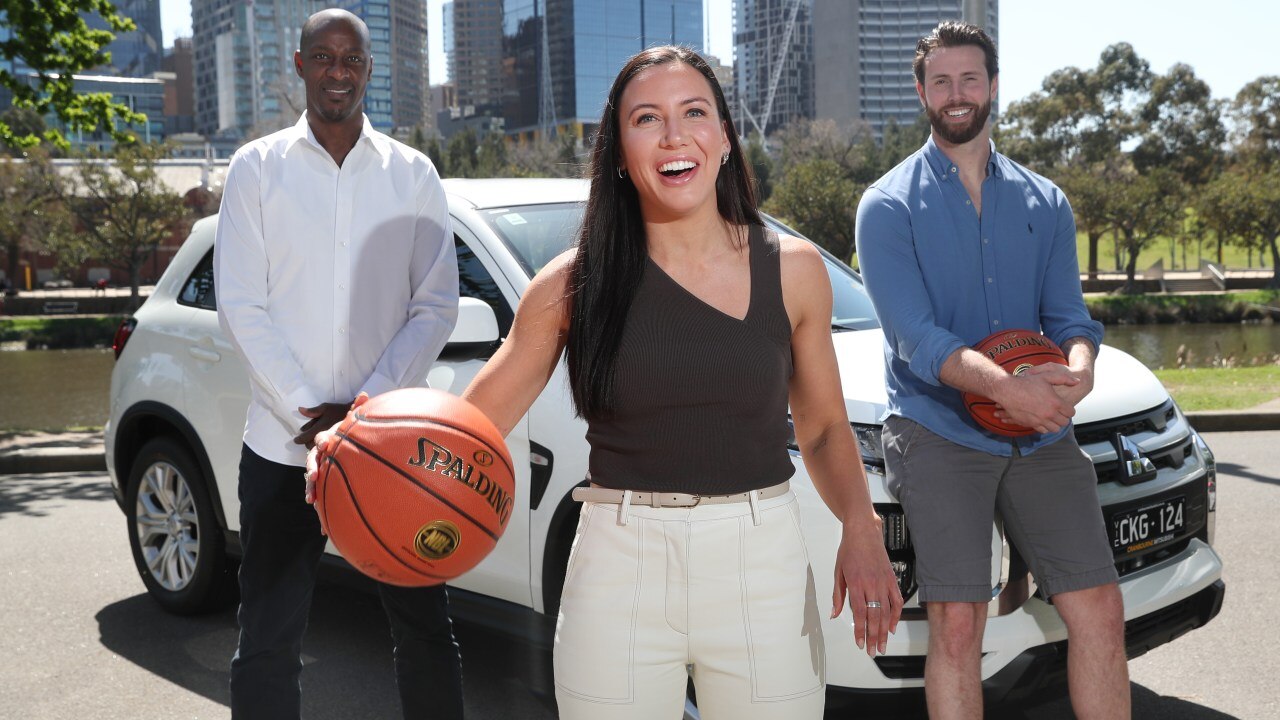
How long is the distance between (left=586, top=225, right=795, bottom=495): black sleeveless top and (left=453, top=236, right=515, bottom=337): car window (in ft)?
6.23

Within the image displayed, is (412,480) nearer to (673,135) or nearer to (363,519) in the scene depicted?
(363,519)

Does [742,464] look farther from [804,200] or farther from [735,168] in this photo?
[804,200]

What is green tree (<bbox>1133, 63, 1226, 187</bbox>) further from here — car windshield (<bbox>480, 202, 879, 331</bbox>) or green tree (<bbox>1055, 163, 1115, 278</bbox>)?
car windshield (<bbox>480, 202, 879, 331</bbox>)

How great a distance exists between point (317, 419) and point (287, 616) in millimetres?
560

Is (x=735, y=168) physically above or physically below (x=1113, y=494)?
above

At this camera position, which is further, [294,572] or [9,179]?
[9,179]

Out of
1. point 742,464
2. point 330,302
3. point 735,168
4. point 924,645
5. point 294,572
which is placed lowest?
point 924,645

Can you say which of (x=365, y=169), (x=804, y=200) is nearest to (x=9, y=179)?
(x=804, y=200)

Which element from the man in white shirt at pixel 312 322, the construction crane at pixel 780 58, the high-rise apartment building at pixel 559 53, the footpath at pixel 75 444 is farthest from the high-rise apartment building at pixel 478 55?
the man in white shirt at pixel 312 322

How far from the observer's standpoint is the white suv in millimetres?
3482

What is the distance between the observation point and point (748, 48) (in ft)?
497

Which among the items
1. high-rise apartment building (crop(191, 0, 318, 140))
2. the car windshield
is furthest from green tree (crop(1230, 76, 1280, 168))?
high-rise apartment building (crop(191, 0, 318, 140))

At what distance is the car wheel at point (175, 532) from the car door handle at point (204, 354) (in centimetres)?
47

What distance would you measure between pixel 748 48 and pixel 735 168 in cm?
15456
